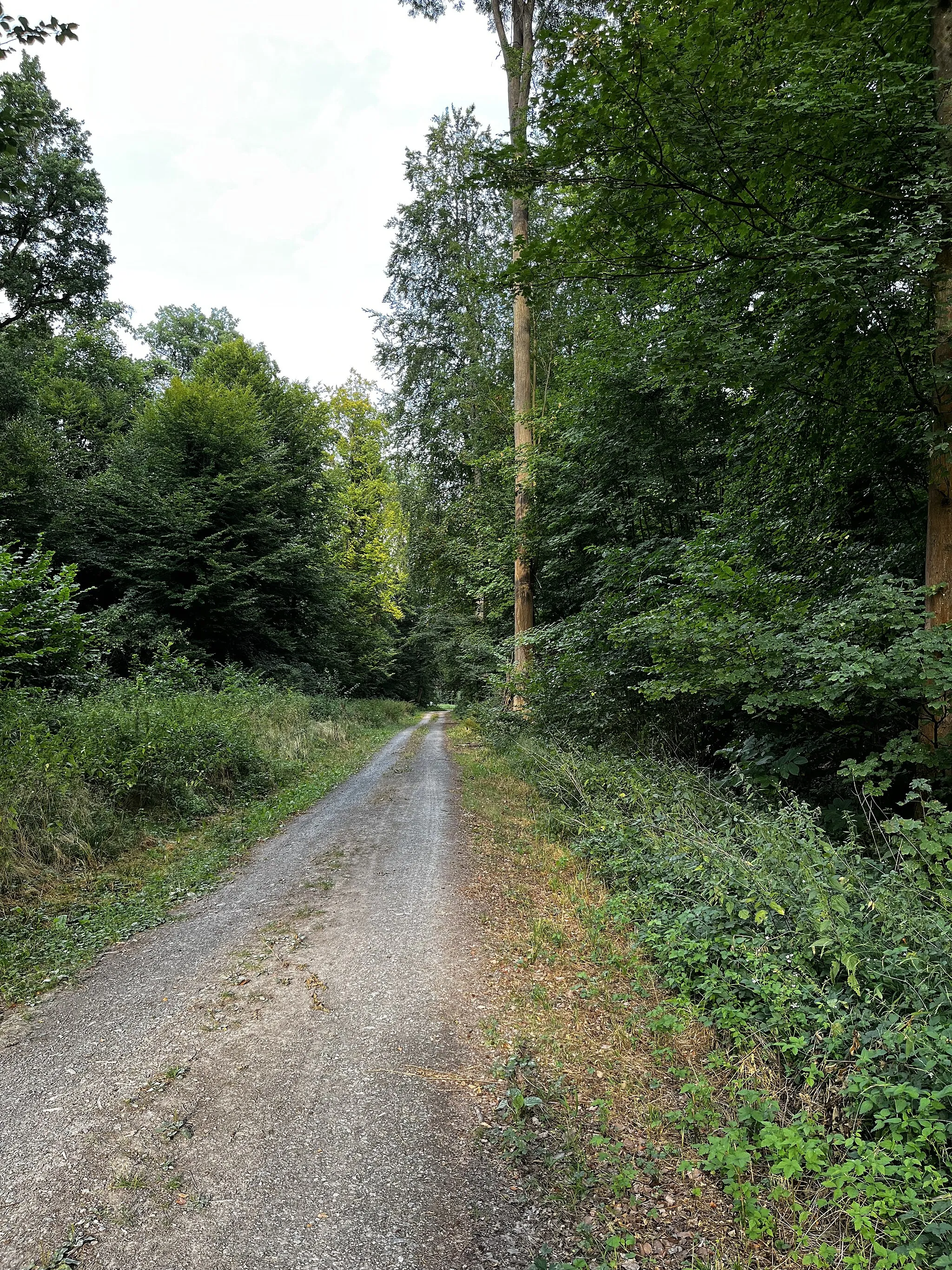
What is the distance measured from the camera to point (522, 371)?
40.5 feet

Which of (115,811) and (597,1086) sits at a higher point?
(115,811)

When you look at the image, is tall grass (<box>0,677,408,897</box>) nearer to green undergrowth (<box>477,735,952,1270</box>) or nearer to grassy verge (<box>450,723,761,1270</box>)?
grassy verge (<box>450,723,761,1270</box>)

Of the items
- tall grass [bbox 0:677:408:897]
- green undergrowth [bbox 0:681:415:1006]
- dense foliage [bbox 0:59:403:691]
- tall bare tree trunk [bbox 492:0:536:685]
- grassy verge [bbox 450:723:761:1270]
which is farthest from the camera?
dense foliage [bbox 0:59:403:691]

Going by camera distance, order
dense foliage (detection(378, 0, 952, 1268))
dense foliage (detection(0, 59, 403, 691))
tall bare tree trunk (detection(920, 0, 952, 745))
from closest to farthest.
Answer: dense foliage (detection(378, 0, 952, 1268)) < tall bare tree trunk (detection(920, 0, 952, 745)) < dense foliage (detection(0, 59, 403, 691))

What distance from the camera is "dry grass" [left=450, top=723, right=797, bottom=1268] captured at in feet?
6.70

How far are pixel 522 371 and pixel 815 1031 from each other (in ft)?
40.5

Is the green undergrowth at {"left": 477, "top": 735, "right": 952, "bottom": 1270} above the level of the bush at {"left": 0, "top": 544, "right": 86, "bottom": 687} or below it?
below

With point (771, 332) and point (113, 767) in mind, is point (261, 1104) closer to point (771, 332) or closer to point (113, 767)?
point (113, 767)

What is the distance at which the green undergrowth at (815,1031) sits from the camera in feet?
6.20

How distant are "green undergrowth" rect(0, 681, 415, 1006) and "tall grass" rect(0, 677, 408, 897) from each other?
1 cm

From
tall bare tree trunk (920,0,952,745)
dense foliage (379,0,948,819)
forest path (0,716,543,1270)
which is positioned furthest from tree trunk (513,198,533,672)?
forest path (0,716,543,1270)

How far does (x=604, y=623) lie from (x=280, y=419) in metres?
14.4

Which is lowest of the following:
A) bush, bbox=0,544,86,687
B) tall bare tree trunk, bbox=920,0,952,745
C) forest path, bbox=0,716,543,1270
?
forest path, bbox=0,716,543,1270

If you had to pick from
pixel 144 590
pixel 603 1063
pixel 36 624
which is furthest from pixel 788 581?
pixel 144 590
